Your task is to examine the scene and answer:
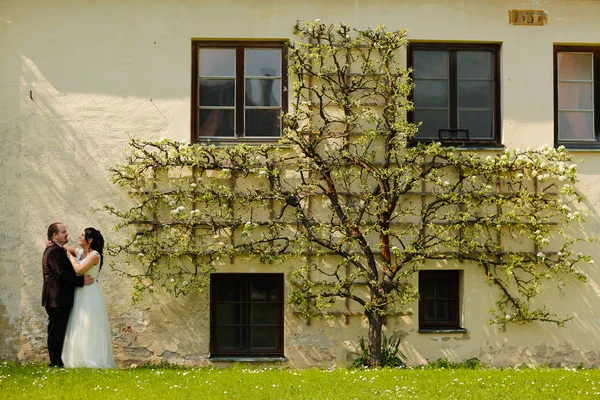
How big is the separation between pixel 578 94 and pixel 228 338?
5.62 m

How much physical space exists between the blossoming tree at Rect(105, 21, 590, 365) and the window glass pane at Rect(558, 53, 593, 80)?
129 cm

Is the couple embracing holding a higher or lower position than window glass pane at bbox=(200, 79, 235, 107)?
lower

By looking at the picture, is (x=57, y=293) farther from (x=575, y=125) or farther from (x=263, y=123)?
(x=575, y=125)

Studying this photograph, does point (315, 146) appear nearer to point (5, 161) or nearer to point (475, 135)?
point (475, 135)

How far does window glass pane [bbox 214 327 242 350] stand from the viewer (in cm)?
1131

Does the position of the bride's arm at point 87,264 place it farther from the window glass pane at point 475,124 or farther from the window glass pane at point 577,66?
the window glass pane at point 577,66

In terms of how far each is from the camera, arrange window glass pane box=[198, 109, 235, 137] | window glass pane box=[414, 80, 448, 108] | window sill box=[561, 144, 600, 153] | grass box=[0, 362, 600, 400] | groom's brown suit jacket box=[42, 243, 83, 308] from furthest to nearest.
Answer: window glass pane box=[414, 80, 448, 108], window sill box=[561, 144, 600, 153], window glass pane box=[198, 109, 235, 137], groom's brown suit jacket box=[42, 243, 83, 308], grass box=[0, 362, 600, 400]

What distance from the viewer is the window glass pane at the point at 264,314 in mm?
11344

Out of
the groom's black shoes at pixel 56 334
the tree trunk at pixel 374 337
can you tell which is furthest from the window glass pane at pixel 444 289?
the groom's black shoes at pixel 56 334

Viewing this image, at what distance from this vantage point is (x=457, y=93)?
11.7m

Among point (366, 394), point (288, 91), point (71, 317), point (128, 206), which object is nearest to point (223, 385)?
point (366, 394)

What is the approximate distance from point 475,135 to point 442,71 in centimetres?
95

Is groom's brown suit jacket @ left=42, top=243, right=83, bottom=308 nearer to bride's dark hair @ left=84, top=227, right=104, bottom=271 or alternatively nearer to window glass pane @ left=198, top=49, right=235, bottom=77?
bride's dark hair @ left=84, top=227, right=104, bottom=271

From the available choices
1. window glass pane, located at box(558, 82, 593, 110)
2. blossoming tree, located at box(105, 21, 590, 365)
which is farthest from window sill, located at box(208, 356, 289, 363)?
window glass pane, located at box(558, 82, 593, 110)
